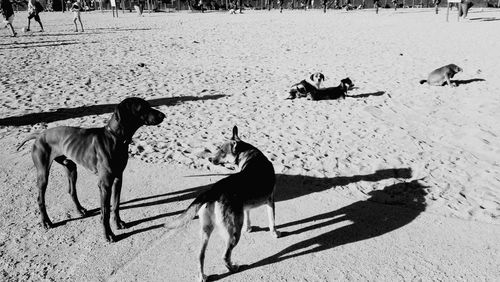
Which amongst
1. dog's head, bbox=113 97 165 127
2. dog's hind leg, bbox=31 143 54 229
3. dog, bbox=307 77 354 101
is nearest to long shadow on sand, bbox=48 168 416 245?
dog's hind leg, bbox=31 143 54 229

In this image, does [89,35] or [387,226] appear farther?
[89,35]

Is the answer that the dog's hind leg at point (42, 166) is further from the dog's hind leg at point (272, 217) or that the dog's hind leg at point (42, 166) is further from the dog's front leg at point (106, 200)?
the dog's hind leg at point (272, 217)

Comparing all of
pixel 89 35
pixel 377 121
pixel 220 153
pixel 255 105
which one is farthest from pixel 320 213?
pixel 89 35

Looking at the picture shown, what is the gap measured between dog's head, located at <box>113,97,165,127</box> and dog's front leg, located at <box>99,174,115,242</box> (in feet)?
2.43

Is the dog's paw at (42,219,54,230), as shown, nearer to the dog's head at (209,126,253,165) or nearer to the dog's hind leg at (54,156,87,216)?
the dog's hind leg at (54,156,87,216)

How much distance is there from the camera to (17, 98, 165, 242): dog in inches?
198

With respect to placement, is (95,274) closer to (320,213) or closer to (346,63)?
(320,213)

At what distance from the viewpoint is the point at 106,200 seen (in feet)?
16.7

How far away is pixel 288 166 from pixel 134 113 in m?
3.30

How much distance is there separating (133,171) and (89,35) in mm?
20718

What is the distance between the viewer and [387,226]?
216 inches

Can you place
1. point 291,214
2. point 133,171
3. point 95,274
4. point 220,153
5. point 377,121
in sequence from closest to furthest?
point 95,274 < point 220,153 < point 291,214 < point 133,171 < point 377,121

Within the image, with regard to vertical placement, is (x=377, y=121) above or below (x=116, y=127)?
below

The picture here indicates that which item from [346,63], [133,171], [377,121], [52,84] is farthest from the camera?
[346,63]
